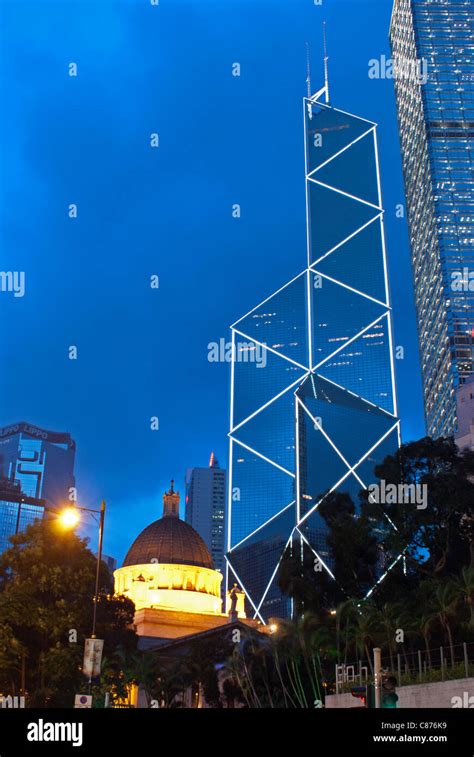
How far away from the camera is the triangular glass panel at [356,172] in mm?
154875

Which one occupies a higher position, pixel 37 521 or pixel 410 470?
pixel 410 470

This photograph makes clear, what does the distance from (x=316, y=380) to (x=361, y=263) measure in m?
22.9

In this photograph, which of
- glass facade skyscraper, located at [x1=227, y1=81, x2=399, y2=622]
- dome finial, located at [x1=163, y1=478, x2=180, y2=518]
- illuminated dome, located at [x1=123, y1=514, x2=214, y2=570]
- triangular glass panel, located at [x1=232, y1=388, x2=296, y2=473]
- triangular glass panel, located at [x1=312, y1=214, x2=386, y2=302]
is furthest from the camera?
triangular glass panel, located at [x1=312, y1=214, x2=386, y2=302]

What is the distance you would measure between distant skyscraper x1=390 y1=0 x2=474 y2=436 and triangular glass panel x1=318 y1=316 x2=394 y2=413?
30.7 feet

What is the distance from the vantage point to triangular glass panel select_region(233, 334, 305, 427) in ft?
474

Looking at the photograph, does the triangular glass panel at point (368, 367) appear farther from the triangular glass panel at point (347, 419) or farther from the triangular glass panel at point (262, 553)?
the triangular glass panel at point (262, 553)

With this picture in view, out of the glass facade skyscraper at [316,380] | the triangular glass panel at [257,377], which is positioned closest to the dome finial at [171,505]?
the glass facade skyscraper at [316,380]

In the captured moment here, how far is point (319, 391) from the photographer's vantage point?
448 ft

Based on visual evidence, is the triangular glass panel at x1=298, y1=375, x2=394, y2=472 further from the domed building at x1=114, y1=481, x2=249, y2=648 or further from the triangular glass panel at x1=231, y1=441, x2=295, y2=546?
the domed building at x1=114, y1=481, x2=249, y2=648

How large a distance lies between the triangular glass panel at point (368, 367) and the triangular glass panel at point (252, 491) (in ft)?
62.6

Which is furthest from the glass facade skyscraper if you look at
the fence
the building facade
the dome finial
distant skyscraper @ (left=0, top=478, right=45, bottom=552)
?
the fence
